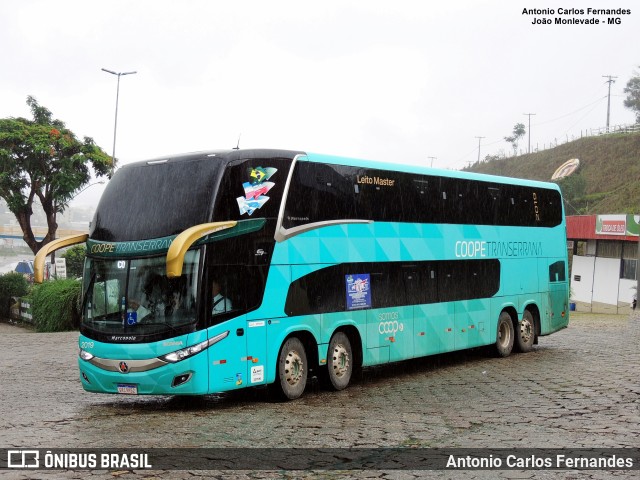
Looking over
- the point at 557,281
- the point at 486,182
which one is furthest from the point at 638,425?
the point at 557,281

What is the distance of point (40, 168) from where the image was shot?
158ft

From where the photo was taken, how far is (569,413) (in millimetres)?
12250

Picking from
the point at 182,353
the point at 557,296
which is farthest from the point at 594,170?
the point at 182,353

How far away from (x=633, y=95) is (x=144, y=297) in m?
144

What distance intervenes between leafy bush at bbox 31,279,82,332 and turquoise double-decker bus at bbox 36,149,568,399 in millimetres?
Result: 19726

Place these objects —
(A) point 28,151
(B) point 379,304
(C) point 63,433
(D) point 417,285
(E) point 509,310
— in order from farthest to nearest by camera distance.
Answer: (A) point 28,151, (E) point 509,310, (D) point 417,285, (B) point 379,304, (C) point 63,433

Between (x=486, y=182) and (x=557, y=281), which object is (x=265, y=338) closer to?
(x=486, y=182)

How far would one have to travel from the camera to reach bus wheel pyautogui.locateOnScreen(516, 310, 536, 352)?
21.2 meters

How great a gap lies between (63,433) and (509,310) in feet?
41.1

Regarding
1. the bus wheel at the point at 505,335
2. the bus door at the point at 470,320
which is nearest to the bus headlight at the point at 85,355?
the bus door at the point at 470,320

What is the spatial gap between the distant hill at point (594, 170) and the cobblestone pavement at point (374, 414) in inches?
2837

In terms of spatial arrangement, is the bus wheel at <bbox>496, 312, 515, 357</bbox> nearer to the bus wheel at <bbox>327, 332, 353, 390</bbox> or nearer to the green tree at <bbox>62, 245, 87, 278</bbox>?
the bus wheel at <bbox>327, 332, 353, 390</bbox>

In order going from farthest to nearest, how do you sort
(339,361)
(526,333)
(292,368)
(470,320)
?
(526,333)
(470,320)
(339,361)
(292,368)

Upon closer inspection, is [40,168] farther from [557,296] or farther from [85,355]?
[85,355]
